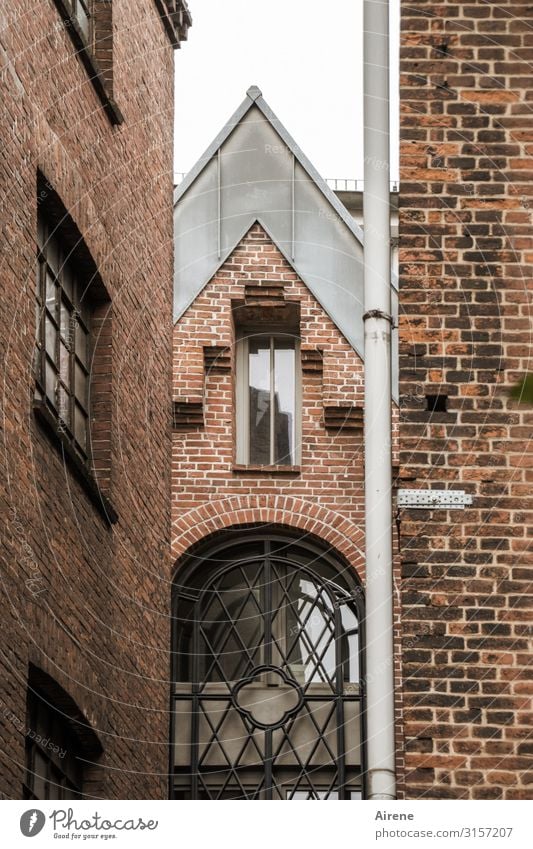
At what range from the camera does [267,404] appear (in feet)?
70.7

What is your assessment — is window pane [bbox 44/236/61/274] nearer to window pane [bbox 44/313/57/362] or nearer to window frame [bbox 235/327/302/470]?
window pane [bbox 44/313/57/362]

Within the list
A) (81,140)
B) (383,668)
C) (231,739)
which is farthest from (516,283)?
(231,739)

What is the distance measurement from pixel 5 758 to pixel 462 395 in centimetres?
325

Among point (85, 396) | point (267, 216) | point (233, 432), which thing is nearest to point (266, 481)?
point (233, 432)

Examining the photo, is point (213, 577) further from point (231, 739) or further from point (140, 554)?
point (140, 554)

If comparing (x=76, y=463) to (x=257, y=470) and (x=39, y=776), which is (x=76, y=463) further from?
(x=257, y=470)

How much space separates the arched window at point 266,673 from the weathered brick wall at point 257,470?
0.33 metres

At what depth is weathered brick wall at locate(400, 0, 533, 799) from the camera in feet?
31.5

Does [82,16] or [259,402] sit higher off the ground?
[259,402]

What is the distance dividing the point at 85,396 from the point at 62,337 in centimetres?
86
